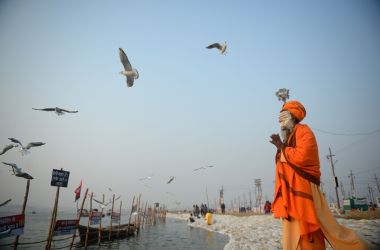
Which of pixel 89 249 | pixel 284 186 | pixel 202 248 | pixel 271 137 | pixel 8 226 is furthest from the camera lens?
pixel 89 249

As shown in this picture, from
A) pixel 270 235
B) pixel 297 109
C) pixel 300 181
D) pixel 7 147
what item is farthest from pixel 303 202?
pixel 7 147

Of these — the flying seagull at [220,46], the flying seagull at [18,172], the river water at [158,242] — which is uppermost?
the flying seagull at [220,46]

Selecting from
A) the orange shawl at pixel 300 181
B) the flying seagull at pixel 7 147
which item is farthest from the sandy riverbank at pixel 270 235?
the flying seagull at pixel 7 147

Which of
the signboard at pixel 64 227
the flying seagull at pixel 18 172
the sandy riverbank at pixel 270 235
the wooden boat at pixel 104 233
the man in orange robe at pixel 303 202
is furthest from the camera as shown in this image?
the wooden boat at pixel 104 233

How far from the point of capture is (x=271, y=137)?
121 inches

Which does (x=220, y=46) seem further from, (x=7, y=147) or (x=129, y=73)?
(x=7, y=147)

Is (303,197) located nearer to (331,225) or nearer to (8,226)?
(331,225)

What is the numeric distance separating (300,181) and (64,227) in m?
11.2

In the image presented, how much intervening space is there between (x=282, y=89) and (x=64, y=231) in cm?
1113

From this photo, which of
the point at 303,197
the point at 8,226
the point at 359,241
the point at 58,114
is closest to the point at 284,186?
the point at 303,197

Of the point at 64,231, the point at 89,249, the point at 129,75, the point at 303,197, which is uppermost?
the point at 129,75

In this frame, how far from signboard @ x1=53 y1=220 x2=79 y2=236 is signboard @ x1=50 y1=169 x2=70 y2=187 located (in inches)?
79.1

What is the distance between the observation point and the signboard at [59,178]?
31.5 feet

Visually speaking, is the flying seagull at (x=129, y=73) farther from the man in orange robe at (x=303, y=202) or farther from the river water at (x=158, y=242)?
the man in orange robe at (x=303, y=202)
